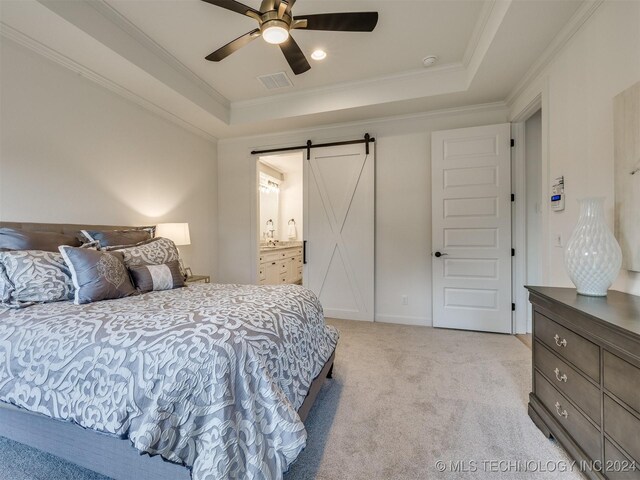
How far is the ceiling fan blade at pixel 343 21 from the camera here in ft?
5.85

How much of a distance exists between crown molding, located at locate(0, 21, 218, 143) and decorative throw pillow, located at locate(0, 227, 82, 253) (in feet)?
4.65

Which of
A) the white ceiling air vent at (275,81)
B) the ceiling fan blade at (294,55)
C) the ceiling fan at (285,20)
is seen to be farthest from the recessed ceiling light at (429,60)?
the white ceiling air vent at (275,81)

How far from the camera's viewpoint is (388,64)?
2875mm

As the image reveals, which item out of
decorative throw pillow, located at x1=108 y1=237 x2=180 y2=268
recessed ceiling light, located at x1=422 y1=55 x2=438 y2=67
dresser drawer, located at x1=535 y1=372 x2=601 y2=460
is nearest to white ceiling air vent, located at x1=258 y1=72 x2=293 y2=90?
recessed ceiling light, located at x1=422 y1=55 x2=438 y2=67

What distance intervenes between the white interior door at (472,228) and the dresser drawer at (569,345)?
1624 mm

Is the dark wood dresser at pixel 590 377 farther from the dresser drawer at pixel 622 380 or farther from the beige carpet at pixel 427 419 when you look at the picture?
A: the beige carpet at pixel 427 419

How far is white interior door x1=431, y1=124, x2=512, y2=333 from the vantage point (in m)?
3.17

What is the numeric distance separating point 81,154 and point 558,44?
4037 millimetres

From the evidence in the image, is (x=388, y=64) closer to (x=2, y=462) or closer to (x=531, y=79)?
(x=531, y=79)

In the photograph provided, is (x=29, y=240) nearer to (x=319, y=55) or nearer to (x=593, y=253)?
(x=319, y=55)

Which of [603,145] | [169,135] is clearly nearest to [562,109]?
[603,145]

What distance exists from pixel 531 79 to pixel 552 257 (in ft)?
A: 5.50

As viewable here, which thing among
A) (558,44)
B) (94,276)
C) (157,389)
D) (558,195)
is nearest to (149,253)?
(94,276)

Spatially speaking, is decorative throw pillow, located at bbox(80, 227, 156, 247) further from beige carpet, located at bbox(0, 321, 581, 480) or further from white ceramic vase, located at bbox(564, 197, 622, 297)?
white ceramic vase, located at bbox(564, 197, 622, 297)
